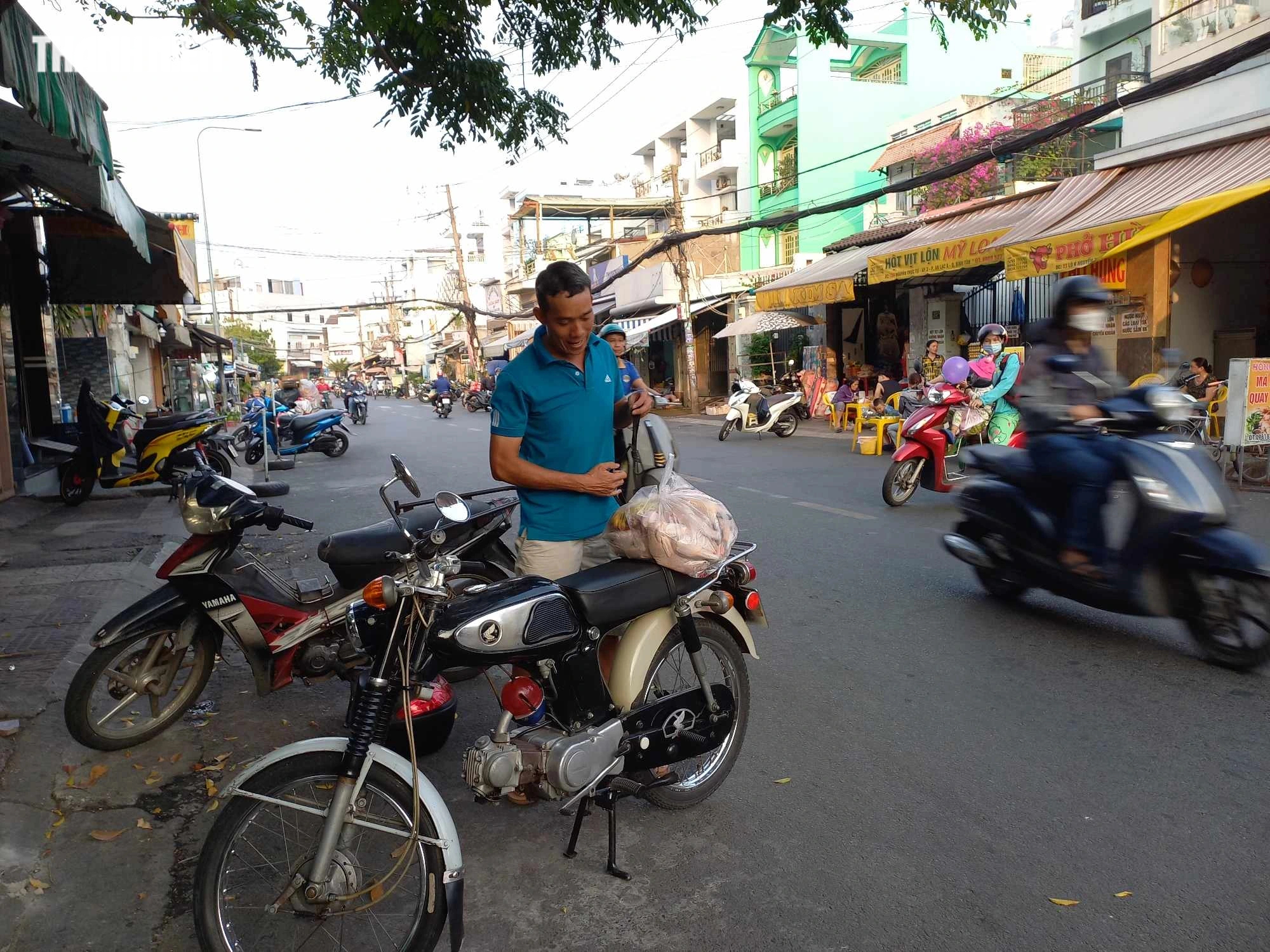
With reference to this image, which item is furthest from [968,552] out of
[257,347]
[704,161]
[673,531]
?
[257,347]

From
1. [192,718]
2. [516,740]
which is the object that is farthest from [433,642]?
[192,718]

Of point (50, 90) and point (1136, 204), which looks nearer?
point (50, 90)

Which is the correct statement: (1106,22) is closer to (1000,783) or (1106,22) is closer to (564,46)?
(564,46)

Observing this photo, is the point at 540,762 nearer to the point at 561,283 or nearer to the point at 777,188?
the point at 561,283

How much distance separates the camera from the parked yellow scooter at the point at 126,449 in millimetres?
10633

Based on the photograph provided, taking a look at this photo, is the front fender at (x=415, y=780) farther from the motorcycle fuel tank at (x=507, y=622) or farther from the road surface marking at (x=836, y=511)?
the road surface marking at (x=836, y=511)

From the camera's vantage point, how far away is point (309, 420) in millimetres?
16844

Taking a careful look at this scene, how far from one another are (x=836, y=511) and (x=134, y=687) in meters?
6.06

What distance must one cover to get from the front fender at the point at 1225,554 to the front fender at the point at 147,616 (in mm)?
4254

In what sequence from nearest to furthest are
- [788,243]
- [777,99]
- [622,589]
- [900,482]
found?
[622,589]
[900,482]
[777,99]
[788,243]

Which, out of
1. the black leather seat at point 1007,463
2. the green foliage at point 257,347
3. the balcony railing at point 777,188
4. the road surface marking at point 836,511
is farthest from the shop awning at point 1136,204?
the green foliage at point 257,347

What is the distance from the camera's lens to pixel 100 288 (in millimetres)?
11594

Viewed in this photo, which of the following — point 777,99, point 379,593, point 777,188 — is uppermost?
point 777,99

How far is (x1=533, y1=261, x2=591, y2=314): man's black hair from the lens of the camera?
9.89ft
